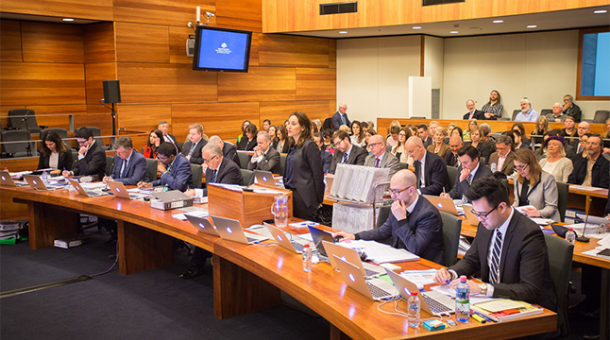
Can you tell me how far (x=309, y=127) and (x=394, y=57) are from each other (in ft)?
31.6

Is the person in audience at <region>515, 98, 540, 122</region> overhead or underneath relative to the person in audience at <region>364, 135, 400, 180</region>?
overhead

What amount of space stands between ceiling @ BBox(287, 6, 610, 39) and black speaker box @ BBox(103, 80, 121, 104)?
5.00m

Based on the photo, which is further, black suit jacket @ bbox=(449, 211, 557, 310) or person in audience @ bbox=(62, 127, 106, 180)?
person in audience @ bbox=(62, 127, 106, 180)

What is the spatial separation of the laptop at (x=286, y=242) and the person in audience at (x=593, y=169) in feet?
13.1

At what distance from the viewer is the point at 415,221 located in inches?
137

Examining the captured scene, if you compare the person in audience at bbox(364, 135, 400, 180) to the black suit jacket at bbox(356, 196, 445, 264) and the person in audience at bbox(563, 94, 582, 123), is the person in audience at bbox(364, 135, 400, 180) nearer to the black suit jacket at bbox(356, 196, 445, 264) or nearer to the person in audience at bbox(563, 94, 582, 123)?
the black suit jacket at bbox(356, 196, 445, 264)

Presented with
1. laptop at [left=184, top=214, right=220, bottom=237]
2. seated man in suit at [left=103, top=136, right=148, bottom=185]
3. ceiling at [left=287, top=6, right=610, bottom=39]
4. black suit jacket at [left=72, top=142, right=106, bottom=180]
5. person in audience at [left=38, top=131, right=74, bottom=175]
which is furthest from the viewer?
ceiling at [left=287, top=6, right=610, bottom=39]

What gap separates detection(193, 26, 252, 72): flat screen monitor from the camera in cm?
1127

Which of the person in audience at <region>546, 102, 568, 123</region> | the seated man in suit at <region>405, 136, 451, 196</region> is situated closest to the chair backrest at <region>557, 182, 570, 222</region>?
the seated man in suit at <region>405, 136, 451, 196</region>

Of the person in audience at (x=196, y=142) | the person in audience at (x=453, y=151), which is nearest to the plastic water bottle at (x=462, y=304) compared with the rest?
the person in audience at (x=453, y=151)

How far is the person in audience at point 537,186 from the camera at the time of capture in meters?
4.46

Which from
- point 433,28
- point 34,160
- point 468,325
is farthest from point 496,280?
point 433,28

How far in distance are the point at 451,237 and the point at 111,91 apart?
7.92 metres

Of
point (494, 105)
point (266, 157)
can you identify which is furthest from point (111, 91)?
point (494, 105)
